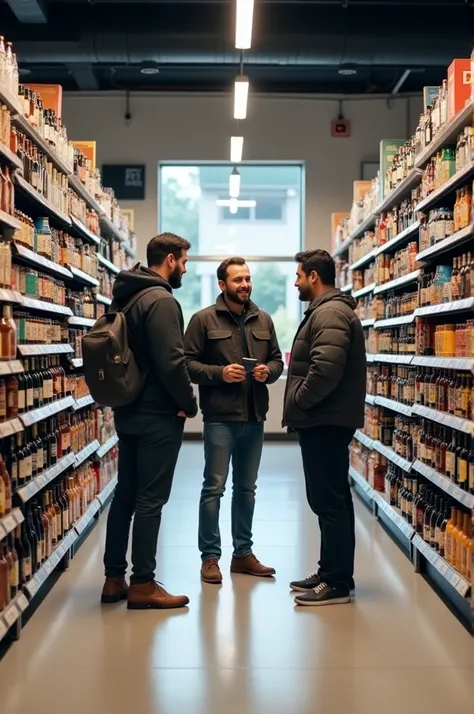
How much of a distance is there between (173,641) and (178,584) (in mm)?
968

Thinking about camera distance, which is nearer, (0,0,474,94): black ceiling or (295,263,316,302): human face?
(295,263,316,302): human face

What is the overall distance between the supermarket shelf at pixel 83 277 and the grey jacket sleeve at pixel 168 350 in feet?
5.13

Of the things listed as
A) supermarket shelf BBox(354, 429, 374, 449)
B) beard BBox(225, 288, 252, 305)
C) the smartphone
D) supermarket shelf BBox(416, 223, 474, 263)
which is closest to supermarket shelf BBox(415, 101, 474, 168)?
supermarket shelf BBox(416, 223, 474, 263)

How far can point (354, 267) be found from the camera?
26.8 ft

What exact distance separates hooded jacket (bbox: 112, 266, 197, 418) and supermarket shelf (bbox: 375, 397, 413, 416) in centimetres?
179

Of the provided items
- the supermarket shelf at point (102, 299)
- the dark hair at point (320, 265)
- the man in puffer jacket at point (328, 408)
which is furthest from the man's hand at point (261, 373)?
the supermarket shelf at point (102, 299)

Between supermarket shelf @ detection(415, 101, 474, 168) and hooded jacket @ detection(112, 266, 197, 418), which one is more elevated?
supermarket shelf @ detection(415, 101, 474, 168)

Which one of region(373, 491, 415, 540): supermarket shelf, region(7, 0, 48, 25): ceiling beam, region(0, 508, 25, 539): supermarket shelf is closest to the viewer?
region(0, 508, 25, 539): supermarket shelf

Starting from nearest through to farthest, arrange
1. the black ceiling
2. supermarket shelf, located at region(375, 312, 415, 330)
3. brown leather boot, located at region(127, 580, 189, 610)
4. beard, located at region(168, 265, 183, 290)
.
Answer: brown leather boot, located at region(127, 580, 189, 610), beard, located at region(168, 265, 183, 290), supermarket shelf, located at region(375, 312, 415, 330), the black ceiling

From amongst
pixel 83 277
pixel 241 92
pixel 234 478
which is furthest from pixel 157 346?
pixel 241 92

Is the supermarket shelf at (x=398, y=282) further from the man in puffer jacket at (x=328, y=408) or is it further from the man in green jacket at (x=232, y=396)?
the man in puffer jacket at (x=328, y=408)

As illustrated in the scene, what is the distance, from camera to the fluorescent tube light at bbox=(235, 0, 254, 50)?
610 cm

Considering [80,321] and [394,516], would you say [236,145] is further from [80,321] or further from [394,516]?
[394,516]

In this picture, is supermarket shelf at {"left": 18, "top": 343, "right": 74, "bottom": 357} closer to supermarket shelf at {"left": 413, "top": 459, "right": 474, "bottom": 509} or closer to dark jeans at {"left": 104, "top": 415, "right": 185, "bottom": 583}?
dark jeans at {"left": 104, "top": 415, "right": 185, "bottom": 583}
